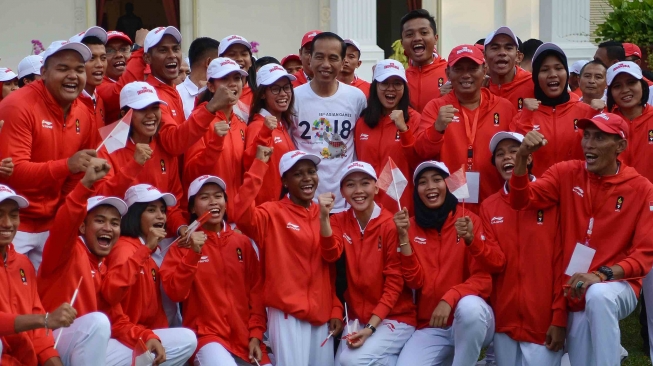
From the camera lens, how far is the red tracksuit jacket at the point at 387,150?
767 cm

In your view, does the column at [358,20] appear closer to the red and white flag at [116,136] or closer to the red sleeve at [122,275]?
the red and white flag at [116,136]

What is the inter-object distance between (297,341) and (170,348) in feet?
2.90

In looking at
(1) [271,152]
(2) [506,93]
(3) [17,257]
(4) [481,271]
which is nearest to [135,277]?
(3) [17,257]

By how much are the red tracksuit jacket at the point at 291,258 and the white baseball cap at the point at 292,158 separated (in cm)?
14

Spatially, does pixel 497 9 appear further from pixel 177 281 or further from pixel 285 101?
pixel 177 281

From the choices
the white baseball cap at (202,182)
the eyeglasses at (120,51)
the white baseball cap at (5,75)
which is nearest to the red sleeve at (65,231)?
the white baseball cap at (202,182)

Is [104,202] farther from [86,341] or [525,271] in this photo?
[525,271]

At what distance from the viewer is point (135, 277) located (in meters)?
6.63

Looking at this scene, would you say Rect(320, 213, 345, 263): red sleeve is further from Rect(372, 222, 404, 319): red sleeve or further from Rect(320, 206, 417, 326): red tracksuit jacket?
Rect(372, 222, 404, 319): red sleeve

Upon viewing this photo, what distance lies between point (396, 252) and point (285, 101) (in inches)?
57.2

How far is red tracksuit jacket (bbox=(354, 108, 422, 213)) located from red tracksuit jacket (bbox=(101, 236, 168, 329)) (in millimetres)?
1753

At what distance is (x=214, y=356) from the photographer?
271 inches

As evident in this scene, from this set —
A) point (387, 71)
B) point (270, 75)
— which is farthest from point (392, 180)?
point (270, 75)

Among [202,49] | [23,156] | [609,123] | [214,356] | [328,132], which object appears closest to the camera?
[23,156]
